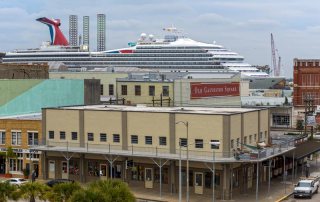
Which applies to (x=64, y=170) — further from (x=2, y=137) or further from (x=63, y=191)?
(x=63, y=191)

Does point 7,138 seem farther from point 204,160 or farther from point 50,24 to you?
point 50,24

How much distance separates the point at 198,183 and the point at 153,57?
403ft

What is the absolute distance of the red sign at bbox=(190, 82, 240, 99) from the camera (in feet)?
248

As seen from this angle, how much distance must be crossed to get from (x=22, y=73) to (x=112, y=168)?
23.7m

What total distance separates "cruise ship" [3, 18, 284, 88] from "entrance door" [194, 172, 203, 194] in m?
115

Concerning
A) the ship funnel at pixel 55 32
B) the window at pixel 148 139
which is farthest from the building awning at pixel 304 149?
the ship funnel at pixel 55 32

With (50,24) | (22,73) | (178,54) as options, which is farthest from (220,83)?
(50,24)

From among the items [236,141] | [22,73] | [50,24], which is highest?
A: [50,24]

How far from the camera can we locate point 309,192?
43031 mm

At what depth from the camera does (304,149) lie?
54.7 m

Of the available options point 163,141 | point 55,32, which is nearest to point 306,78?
point 163,141

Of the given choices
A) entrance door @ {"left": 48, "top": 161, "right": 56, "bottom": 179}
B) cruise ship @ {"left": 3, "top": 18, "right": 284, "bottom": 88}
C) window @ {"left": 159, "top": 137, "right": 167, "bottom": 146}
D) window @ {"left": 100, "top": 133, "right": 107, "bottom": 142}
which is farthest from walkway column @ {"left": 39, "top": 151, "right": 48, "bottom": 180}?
cruise ship @ {"left": 3, "top": 18, "right": 284, "bottom": 88}

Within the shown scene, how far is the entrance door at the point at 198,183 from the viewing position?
143ft

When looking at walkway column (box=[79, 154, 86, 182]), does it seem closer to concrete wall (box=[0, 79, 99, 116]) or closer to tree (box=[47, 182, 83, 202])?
concrete wall (box=[0, 79, 99, 116])
